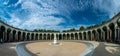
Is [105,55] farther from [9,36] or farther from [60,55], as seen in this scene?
[9,36]

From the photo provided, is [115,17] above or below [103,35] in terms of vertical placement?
above

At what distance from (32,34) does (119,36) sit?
2397 inches

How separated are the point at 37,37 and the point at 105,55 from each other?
280 feet

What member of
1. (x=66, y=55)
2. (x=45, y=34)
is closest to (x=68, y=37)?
(x=45, y=34)

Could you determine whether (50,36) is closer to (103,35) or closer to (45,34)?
(45,34)

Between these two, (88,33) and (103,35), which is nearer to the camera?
(103,35)

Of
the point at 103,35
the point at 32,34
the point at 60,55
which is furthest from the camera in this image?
the point at 32,34

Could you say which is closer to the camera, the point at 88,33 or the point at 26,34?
the point at 88,33

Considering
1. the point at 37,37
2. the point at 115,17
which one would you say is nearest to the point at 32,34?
the point at 37,37

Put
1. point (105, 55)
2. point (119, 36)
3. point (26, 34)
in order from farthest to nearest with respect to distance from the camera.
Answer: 1. point (26, 34)
2. point (119, 36)
3. point (105, 55)

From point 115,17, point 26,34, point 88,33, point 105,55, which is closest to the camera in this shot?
point 105,55

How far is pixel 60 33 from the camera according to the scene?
106125mm

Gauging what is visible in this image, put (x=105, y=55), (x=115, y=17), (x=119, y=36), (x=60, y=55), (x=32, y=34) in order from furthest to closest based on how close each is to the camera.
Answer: (x=32, y=34) → (x=115, y=17) → (x=119, y=36) → (x=60, y=55) → (x=105, y=55)

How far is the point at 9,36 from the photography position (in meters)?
69.9
